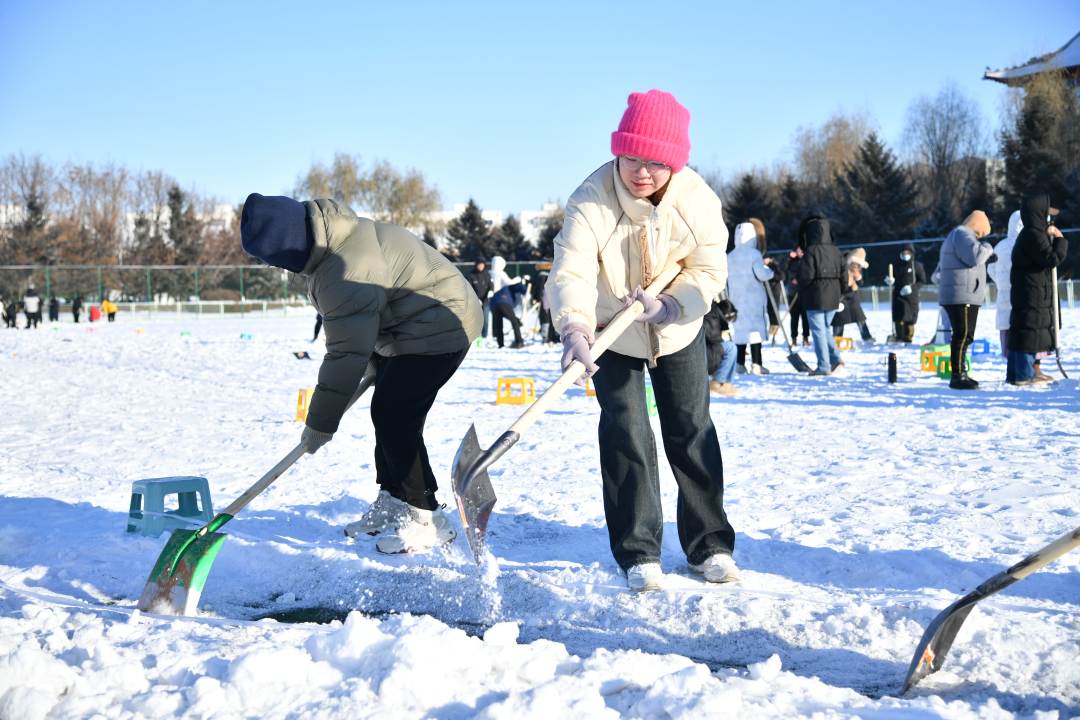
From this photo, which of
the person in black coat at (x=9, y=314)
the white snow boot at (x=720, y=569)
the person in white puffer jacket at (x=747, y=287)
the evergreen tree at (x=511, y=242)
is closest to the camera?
the white snow boot at (x=720, y=569)

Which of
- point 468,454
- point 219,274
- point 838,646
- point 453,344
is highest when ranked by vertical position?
point 219,274

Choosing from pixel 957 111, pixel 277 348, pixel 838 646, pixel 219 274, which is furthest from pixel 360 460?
pixel 957 111

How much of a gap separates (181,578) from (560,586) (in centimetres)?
127

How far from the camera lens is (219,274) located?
38.2 meters

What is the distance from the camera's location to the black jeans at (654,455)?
3.62 meters

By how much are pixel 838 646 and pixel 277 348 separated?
16.0 m

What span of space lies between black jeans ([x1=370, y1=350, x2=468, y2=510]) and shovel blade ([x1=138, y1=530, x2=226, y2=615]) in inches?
34.3

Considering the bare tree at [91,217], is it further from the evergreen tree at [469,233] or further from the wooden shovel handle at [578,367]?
the wooden shovel handle at [578,367]

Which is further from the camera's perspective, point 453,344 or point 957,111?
point 957,111

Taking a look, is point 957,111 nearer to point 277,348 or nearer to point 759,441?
point 277,348

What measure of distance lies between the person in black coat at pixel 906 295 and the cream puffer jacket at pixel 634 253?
11592mm

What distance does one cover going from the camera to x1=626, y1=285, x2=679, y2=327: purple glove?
342 cm

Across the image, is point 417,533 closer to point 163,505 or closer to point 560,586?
point 560,586

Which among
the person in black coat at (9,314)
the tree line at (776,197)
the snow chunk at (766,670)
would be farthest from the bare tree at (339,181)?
the snow chunk at (766,670)
